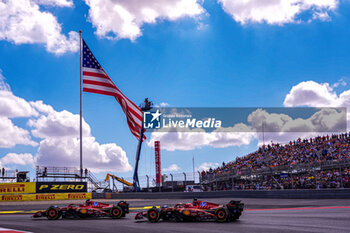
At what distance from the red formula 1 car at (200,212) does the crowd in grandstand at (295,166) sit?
12.7 m

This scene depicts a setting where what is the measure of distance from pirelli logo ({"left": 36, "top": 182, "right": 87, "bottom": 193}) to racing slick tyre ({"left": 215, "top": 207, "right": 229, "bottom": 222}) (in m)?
23.7

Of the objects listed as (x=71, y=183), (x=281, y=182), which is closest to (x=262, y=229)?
(x=281, y=182)

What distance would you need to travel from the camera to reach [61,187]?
31.5 metres

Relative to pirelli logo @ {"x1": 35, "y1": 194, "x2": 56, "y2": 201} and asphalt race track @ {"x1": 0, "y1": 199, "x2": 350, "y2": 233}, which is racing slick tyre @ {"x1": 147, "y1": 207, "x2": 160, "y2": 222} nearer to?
asphalt race track @ {"x1": 0, "y1": 199, "x2": 350, "y2": 233}

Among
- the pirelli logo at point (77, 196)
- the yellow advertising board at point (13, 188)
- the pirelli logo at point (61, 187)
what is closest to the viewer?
the yellow advertising board at point (13, 188)

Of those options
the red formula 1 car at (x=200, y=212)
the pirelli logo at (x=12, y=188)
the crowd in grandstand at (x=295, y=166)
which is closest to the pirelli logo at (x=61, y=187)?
the pirelli logo at (x=12, y=188)

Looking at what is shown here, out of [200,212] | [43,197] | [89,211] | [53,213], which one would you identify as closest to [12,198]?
[43,197]

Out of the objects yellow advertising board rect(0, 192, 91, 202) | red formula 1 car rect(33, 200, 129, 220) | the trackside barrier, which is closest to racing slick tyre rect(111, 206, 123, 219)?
red formula 1 car rect(33, 200, 129, 220)

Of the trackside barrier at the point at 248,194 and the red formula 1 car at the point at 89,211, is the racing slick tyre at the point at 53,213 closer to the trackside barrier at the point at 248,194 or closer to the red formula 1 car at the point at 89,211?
the red formula 1 car at the point at 89,211

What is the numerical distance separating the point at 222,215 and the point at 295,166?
47.4ft

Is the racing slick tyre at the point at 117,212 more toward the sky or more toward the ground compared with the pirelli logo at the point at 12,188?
more toward the ground

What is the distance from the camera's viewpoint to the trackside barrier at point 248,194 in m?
21.3

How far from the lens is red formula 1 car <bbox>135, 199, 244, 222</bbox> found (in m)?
10.7

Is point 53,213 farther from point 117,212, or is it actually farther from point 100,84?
point 100,84
